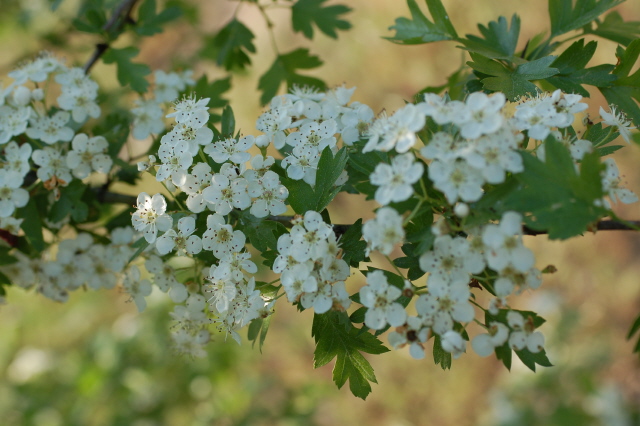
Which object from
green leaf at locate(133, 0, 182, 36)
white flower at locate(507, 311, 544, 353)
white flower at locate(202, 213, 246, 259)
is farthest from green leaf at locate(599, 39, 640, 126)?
green leaf at locate(133, 0, 182, 36)

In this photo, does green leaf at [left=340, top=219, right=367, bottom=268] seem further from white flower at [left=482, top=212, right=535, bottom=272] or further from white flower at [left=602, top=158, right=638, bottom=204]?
white flower at [left=602, top=158, right=638, bottom=204]

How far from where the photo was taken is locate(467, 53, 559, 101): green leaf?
1.31 m

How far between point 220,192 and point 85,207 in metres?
0.55

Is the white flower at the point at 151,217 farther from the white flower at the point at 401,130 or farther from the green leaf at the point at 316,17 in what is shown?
the green leaf at the point at 316,17

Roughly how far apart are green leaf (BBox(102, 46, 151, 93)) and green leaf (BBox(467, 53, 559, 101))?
3.43 feet

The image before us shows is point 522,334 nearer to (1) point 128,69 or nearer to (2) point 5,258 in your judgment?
(2) point 5,258

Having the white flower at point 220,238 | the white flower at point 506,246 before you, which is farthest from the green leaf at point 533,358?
the white flower at point 220,238

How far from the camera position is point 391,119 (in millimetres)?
1059

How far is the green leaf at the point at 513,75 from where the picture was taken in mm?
1314

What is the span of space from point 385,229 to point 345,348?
40cm

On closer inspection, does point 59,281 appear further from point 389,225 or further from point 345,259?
point 389,225

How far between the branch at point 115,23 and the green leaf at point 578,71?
1.39 m

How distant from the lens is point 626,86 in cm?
143

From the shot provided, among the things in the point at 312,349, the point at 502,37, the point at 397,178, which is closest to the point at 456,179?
the point at 397,178
